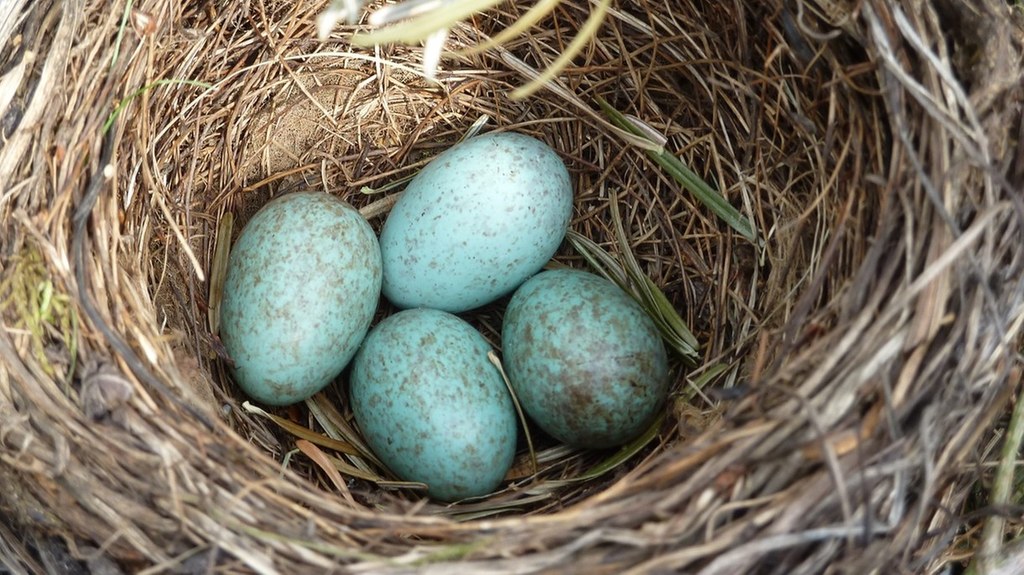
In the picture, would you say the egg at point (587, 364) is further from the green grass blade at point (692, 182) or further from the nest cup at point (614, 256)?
the green grass blade at point (692, 182)

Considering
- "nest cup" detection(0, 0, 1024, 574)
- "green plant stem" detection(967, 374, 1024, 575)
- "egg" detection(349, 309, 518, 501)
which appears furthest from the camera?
"egg" detection(349, 309, 518, 501)

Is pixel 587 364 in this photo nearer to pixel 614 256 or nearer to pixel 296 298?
pixel 614 256

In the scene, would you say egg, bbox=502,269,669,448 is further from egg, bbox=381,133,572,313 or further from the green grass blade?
the green grass blade

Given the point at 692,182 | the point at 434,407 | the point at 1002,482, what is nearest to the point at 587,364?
the point at 434,407

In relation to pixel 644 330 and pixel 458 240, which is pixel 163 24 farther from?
pixel 644 330

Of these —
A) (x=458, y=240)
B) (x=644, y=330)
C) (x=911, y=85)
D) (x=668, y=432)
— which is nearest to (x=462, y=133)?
(x=458, y=240)

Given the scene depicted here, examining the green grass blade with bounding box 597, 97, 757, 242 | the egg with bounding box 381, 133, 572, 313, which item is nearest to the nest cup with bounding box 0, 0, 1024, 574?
the green grass blade with bounding box 597, 97, 757, 242

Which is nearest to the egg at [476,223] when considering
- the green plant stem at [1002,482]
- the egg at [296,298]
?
the egg at [296,298]
